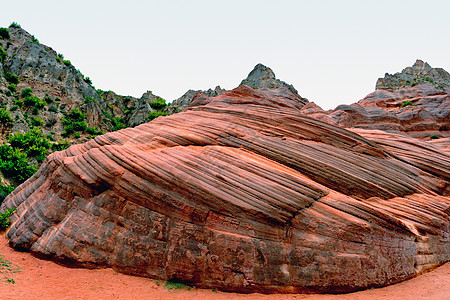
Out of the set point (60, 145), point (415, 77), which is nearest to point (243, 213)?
point (60, 145)

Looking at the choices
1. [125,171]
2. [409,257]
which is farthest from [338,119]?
[125,171]

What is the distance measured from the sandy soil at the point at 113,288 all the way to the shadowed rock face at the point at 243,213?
38cm

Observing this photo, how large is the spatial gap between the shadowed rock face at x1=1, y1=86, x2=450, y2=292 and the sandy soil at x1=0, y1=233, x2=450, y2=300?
14.9 inches

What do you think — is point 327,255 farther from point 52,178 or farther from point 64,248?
point 52,178

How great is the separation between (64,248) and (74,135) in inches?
1555

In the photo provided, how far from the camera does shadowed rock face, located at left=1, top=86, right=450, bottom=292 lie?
10.4m

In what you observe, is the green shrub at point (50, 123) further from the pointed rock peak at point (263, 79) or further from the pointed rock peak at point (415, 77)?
the pointed rock peak at point (415, 77)

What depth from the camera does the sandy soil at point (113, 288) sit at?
9.76m

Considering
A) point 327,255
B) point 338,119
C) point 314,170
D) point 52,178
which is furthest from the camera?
point 338,119

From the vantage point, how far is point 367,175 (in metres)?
13.9

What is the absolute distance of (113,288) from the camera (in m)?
10.2

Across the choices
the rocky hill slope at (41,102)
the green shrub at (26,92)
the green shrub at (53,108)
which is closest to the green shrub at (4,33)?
the rocky hill slope at (41,102)

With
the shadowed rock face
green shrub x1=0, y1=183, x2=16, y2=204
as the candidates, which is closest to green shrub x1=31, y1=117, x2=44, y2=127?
green shrub x1=0, y1=183, x2=16, y2=204

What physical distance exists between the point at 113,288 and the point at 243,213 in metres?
5.96
